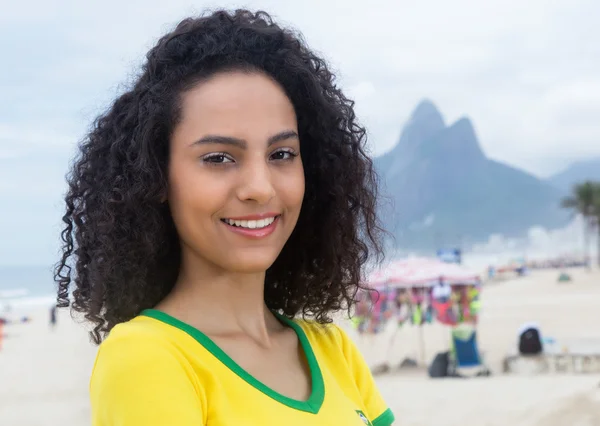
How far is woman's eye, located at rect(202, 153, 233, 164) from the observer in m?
1.55

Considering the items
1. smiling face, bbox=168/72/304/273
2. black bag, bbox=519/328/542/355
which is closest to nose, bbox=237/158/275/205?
smiling face, bbox=168/72/304/273

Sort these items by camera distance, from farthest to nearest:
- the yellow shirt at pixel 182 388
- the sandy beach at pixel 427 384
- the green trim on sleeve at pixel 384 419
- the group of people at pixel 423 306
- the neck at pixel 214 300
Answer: the group of people at pixel 423 306
the sandy beach at pixel 427 384
the green trim on sleeve at pixel 384 419
the neck at pixel 214 300
the yellow shirt at pixel 182 388

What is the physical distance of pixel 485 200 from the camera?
625 feet

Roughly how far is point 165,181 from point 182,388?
1.51ft

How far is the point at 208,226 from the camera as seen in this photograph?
1.58 metres

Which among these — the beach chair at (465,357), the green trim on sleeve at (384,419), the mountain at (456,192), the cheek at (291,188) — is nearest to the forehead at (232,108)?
the cheek at (291,188)

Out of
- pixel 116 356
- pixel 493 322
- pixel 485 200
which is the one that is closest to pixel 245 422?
pixel 116 356

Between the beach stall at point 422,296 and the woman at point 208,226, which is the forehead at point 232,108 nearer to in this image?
the woman at point 208,226

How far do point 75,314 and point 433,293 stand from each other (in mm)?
10328

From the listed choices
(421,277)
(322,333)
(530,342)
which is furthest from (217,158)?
(421,277)

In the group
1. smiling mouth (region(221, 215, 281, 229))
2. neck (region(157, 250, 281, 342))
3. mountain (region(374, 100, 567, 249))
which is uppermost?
mountain (region(374, 100, 567, 249))

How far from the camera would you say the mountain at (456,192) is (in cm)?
18112

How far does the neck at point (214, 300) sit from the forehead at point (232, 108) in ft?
1.04

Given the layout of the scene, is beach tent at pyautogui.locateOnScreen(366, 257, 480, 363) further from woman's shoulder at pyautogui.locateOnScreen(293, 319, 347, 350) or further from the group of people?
woman's shoulder at pyautogui.locateOnScreen(293, 319, 347, 350)
